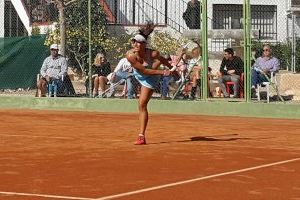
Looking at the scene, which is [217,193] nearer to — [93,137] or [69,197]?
[69,197]

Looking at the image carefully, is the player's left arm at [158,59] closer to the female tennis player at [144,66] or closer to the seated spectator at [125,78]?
the female tennis player at [144,66]

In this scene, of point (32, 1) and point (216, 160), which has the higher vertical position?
point (32, 1)

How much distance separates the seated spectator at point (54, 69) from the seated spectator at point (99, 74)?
730 millimetres

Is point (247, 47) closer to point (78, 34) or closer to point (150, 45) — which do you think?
point (150, 45)

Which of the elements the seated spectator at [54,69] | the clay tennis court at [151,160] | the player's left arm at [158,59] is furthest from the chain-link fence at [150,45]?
the player's left arm at [158,59]

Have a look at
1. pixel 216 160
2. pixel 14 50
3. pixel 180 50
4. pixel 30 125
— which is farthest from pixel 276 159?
pixel 14 50

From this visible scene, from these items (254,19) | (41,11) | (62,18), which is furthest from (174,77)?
(41,11)

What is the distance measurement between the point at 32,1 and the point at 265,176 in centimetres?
1739

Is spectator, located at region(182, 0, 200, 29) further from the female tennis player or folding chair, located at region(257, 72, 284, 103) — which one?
the female tennis player

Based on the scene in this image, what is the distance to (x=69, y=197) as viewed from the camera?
6934 mm

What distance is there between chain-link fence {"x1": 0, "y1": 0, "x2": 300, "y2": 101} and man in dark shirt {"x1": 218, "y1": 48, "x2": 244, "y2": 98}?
0.07 ft

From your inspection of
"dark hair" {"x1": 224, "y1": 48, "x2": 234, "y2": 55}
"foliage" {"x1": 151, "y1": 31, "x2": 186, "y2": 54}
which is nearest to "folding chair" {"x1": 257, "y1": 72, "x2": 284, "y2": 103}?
"dark hair" {"x1": 224, "y1": 48, "x2": 234, "y2": 55}

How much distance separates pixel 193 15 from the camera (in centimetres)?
1908

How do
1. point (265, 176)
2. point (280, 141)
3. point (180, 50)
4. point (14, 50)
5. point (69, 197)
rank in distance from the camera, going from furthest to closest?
1. point (14, 50)
2. point (180, 50)
3. point (280, 141)
4. point (265, 176)
5. point (69, 197)
